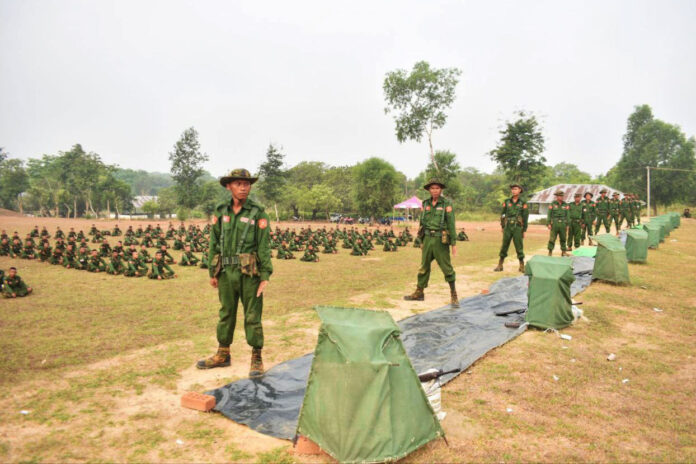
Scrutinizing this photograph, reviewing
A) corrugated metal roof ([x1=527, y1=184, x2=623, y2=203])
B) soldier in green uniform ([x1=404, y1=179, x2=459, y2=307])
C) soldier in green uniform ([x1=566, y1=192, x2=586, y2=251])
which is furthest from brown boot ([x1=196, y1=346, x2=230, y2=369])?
corrugated metal roof ([x1=527, y1=184, x2=623, y2=203])

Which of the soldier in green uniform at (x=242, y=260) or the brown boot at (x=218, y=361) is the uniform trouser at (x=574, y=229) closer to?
the soldier in green uniform at (x=242, y=260)

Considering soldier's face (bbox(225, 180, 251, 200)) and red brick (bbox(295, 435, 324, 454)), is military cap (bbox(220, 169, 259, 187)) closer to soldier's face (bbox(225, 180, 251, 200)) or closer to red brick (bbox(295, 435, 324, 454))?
soldier's face (bbox(225, 180, 251, 200))

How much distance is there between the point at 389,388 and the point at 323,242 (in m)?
17.9

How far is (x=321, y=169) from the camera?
62406 mm

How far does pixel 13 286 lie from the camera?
9.27m

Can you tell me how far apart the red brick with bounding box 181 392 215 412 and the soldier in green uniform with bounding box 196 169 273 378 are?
751mm

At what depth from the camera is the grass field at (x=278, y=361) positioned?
337 centimetres

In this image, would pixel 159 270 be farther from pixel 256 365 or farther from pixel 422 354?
pixel 422 354

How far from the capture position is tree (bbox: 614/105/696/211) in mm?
52531

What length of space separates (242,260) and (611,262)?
9.33m

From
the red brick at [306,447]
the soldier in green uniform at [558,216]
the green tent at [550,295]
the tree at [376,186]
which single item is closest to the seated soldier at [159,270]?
the red brick at [306,447]

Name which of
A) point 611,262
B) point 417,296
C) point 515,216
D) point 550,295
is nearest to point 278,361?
point 417,296

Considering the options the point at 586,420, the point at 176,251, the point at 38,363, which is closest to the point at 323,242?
the point at 176,251

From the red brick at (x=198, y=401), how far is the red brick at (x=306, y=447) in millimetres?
1199
